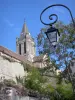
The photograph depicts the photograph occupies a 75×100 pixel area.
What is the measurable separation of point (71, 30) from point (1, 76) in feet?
22.9

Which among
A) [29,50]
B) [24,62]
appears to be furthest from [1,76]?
[29,50]

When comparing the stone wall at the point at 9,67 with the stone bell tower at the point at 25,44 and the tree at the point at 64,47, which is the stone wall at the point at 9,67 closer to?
the tree at the point at 64,47

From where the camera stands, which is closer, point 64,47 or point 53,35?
point 53,35

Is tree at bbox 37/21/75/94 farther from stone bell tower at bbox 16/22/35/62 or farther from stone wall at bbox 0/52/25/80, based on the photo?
stone bell tower at bbox 16/22/35/62

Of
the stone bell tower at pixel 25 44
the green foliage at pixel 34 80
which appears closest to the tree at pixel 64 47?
the green foliage at pixel 34 80

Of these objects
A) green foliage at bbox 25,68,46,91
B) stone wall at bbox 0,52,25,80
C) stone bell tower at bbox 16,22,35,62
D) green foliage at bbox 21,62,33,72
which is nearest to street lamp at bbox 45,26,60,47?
green foliage at bbox 25,68,46,91

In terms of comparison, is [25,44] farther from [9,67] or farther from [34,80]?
[34,80]

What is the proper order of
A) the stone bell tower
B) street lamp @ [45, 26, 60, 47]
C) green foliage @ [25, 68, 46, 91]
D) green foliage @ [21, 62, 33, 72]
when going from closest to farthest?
street lamp @ [45, 26, 60, 47] < green foliage @ [25, 68, 46, 91] < green foliage @ [21, 62, 33, 72] < the stone bell tower

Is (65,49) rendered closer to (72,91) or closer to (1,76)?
(72,91)

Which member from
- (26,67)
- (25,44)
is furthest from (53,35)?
(25,44)

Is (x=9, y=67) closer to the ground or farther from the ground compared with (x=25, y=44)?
closer to the ground

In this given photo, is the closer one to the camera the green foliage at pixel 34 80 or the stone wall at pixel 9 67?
the green foliage at pixel 34 80

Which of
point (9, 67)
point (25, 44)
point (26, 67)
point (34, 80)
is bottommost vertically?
point (34, 80)

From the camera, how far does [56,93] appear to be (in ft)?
56.9
